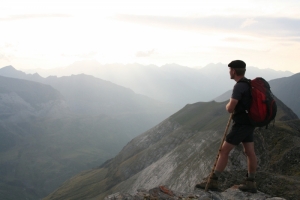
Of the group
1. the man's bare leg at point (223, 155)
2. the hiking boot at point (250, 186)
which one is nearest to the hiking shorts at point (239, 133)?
the man's bare leg at point (223, 155)

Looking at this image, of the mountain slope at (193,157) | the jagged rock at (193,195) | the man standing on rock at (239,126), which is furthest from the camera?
the mountain slope at (193,157)

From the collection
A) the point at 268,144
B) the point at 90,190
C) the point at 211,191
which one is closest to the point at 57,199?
the point at 90,190

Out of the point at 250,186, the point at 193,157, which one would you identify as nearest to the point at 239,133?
the point at 250,186

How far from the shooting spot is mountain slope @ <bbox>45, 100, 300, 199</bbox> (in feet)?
77.4

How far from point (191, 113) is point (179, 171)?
59032 millimetres

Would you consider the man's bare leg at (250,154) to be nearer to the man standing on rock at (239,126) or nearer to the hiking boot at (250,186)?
the man standing on rock at (239,126)

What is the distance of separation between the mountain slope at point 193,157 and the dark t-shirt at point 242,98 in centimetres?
386

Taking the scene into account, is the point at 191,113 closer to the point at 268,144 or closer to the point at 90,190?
Result: the point at 90,190

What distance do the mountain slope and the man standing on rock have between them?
167 cm

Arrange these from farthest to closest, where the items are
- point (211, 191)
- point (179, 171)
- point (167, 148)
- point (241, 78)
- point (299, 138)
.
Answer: point (167, 148), point (179, 171), point (299, 138), point (211, 191), point (241, 78)

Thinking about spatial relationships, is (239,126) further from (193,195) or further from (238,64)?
(193,195)

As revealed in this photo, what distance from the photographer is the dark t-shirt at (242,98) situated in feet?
33.0

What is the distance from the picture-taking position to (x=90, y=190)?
426 ft

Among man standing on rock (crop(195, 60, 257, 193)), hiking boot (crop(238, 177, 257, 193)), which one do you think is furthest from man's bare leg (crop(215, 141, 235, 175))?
hiking boot (crop(238, 177, 257, 193))
